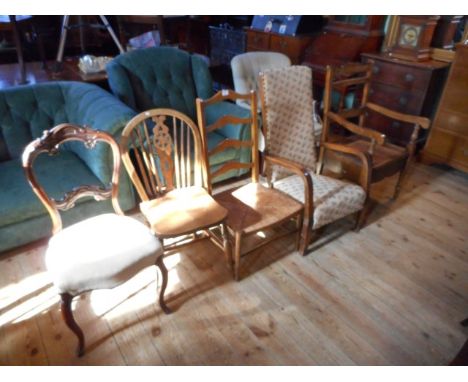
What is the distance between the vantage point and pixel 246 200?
1.82 m

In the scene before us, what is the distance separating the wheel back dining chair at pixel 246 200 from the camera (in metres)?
1.64

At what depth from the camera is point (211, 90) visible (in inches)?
105

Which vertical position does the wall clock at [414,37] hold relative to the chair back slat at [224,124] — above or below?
above

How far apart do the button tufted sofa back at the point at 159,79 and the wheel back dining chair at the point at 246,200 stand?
87cm

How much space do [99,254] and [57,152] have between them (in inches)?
19.5

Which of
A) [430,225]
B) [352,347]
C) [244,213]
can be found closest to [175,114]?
[244,213]

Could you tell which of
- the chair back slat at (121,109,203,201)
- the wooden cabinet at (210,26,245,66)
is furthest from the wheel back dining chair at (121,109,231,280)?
the wooden cabinet at (210,26,245,66)

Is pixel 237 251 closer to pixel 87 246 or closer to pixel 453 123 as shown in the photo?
pixel 87 246

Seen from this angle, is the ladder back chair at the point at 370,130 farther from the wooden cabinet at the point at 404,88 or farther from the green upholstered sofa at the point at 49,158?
the green upholstered sofa at the point at 49,158

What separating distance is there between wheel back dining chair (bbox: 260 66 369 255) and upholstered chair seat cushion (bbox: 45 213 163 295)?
0.85m

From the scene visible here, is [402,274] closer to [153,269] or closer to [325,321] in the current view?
[325,321]

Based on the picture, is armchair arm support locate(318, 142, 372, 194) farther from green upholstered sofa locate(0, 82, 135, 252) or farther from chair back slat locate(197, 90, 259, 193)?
green upholstered sofa locate(0, 82, 135, 252)

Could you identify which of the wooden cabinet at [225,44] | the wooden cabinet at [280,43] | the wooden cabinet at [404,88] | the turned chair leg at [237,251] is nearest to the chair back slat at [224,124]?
the turned chair leg at [237,251]

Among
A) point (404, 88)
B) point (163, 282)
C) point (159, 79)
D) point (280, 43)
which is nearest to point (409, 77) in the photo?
point (404, 88)
